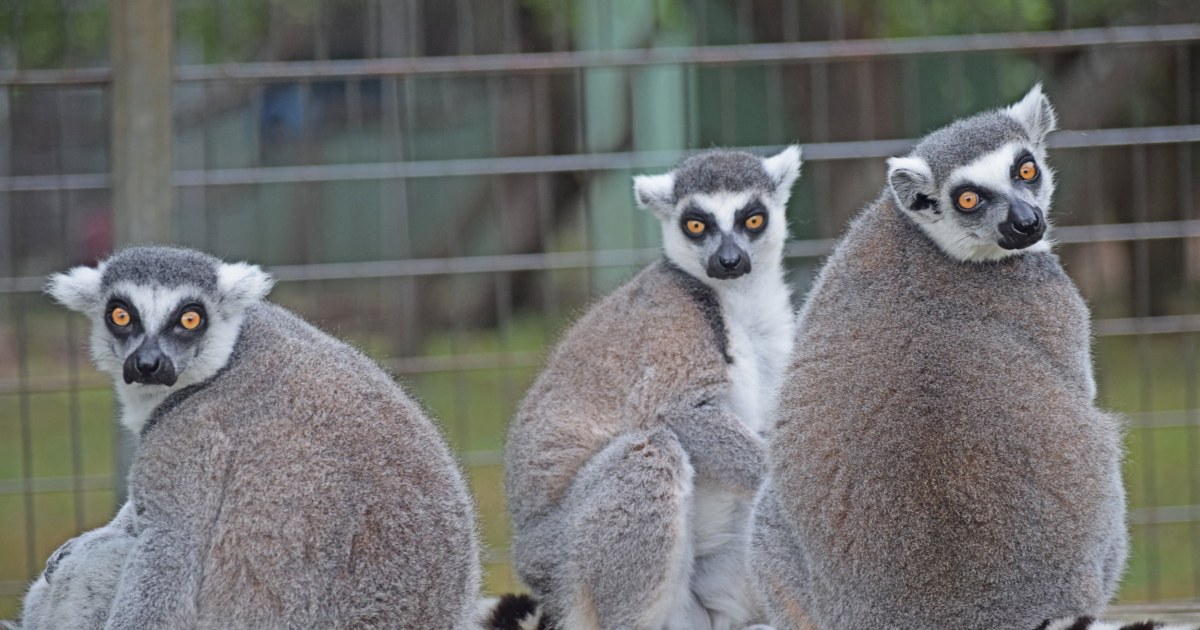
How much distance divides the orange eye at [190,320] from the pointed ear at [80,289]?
31cm

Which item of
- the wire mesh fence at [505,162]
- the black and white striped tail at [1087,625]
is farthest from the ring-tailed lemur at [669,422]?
the black and white striped tail at [1087,625]

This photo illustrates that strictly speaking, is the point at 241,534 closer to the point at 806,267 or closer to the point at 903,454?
the point at 903,454

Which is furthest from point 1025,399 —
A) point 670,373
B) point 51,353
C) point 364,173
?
point 51,353

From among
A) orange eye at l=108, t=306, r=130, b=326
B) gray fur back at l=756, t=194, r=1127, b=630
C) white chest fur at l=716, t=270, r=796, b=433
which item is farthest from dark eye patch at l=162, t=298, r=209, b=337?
white chest fur at l=716, t=270, r=796, b=433

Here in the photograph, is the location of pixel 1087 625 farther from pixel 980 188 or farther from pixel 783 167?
pixel 783 167

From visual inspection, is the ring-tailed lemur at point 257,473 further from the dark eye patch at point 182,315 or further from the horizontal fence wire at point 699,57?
the horizontal fence wire at point 699,57

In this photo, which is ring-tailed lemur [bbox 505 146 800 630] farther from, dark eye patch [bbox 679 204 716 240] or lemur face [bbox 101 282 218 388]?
lemur face [bbox 101 282 218 388]

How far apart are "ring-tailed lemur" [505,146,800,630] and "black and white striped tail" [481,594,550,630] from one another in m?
0.05

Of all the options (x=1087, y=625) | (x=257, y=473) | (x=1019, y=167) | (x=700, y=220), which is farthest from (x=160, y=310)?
(x=1087, y=625)

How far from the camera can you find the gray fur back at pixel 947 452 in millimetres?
3518

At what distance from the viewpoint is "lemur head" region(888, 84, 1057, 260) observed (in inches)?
153

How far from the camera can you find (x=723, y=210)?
534 cm

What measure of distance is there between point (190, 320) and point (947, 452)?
2.11 metres

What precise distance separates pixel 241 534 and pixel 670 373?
1.74 meters
